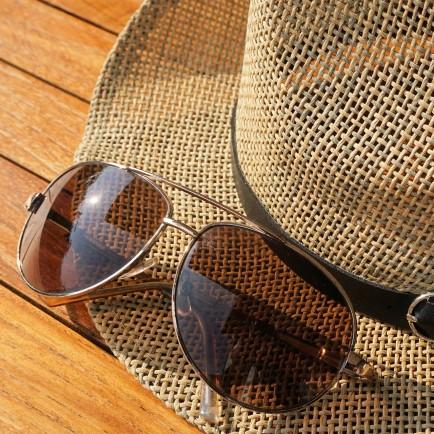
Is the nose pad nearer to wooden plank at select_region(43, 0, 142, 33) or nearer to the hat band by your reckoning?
the hat band

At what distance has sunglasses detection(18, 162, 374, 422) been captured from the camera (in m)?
0.48

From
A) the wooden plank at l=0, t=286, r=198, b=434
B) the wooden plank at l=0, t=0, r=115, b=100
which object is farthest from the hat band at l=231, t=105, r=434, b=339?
Result: the wooden plank at l=0, t=0, r=115, b=100

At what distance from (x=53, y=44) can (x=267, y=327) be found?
44 centimetres

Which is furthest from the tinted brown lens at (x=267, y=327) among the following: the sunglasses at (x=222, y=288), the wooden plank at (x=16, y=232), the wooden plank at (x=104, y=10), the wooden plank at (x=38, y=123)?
the wooden plank at (x=104, y=10)

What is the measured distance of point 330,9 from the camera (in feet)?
1.34

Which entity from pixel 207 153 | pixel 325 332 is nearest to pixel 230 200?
pixel 207 153

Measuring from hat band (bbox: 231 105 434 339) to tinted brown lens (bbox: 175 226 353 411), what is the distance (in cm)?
2

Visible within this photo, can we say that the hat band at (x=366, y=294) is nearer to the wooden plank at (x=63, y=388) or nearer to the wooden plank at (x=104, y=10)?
the wooden plank at (x=63, y=388)

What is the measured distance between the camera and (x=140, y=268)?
535 mm

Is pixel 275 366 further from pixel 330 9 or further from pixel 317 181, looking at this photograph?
pixel 330 9

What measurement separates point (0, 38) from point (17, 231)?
0.87ft

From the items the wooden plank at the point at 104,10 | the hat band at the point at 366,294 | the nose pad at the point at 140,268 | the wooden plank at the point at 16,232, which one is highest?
the wooden plank at the point at 104,10

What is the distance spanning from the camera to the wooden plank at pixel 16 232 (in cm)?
56

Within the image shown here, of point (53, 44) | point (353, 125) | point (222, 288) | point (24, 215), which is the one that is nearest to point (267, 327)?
point (222, 288)
